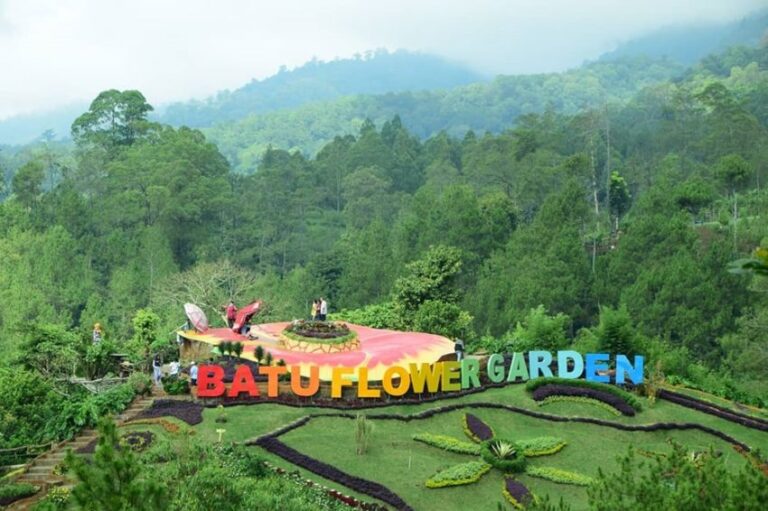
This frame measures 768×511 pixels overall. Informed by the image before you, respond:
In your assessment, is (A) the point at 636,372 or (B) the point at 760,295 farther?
(B) the point at 760,295

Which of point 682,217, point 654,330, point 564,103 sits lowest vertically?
point 654,330

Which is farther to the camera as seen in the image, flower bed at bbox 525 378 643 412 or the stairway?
flower bed at bbox 525 378 643 412

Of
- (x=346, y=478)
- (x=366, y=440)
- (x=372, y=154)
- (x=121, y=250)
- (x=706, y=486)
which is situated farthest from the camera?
(x=372, y=154)

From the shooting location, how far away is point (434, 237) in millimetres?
49062

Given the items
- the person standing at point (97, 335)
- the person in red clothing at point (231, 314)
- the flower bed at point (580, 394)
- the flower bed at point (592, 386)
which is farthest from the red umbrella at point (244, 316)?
the flower bed at point (580, 394)

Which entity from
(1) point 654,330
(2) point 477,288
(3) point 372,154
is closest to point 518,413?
(1) point 654,330

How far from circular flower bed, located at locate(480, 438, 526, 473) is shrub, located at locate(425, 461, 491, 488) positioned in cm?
25

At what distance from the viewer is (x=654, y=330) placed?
3669 centimetres

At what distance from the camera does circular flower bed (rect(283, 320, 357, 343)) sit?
25.8 metres

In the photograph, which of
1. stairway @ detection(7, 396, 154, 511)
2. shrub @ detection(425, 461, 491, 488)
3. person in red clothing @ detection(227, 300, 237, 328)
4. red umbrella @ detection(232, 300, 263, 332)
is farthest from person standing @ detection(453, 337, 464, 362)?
stairway @ detection(7, 396, 154, 511)

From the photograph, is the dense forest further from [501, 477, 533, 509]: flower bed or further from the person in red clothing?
[501, 477, 533, 509]: flower bed

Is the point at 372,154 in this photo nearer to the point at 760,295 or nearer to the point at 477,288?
the point at 477,288

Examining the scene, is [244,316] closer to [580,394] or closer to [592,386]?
[580,394]

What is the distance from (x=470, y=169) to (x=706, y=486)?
55090 millimetres
